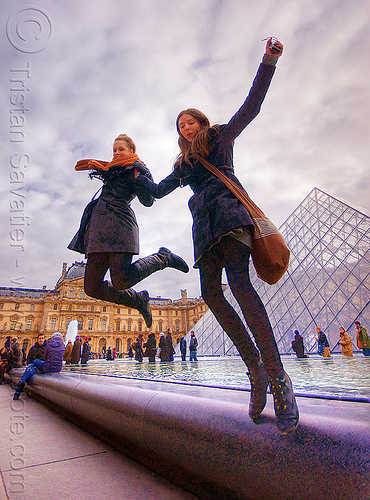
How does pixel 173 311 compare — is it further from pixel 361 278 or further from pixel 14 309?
pixel 361 278

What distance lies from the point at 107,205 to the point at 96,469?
1.54 m

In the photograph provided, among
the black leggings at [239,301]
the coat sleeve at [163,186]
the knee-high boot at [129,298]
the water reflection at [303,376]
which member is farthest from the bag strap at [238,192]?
the water reflection at [303,376]

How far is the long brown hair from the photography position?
143 centimetres

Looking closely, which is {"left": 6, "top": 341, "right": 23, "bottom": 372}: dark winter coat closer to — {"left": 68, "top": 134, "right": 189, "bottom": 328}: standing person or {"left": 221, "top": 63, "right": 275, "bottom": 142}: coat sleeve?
{"left": 68, "top": 134, "right": 189, "bottom": 328}: standing person

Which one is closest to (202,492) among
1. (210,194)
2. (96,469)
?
(96,469)

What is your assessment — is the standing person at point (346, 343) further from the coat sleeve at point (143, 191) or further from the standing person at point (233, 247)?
the standing person at point (233, 247)

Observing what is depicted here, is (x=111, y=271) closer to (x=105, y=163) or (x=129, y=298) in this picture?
(x=129, y=298)

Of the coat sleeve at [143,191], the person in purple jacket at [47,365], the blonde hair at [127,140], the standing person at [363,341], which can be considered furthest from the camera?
the standing person at [363,341]

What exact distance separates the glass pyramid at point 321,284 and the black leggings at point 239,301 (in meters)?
14.0

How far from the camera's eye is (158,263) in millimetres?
2174

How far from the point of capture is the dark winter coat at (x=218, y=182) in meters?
1.17

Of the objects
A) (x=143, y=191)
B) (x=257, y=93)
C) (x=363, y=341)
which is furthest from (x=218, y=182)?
(x=363, y=341)

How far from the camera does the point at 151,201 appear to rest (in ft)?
7.11

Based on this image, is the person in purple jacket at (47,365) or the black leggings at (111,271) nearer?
the black leggings at (111,271)
